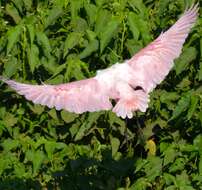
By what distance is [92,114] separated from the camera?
5.98 metres

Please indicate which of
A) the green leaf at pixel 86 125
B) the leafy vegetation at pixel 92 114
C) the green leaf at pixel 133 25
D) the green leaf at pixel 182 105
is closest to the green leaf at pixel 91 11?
the leafy vegetation at pixel 92 114

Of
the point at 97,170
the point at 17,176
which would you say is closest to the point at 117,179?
the point at 97,170

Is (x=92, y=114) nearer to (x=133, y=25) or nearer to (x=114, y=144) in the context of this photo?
(x=114, y=144)

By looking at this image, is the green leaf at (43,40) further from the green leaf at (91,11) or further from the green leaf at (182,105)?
the green leaf at (182,105)

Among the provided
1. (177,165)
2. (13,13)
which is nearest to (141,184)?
(177,165)

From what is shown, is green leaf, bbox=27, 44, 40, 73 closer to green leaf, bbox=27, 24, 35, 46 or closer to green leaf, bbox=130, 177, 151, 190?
green leaf, bbox=27, 24, 35, 46

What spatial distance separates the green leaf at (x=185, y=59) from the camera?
6047 mm

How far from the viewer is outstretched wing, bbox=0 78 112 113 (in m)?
5.22

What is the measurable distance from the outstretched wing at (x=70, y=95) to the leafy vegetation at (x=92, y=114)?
479 mm

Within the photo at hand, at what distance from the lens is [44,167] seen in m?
6.29

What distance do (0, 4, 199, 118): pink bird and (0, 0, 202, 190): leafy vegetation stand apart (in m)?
0.42

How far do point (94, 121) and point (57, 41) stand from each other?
2.06 feet

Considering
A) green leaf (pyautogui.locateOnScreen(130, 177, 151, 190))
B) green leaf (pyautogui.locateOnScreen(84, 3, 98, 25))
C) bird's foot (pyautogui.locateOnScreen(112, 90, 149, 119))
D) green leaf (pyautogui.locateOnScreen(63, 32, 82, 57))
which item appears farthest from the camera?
green leaf (pyautogui.locateOnScreen(84, 3, 98, 25))

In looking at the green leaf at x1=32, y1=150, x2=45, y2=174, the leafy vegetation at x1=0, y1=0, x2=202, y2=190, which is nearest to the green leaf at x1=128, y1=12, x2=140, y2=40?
the leafy vegetation at x1=0, y1=0, x2=202, y2=190
